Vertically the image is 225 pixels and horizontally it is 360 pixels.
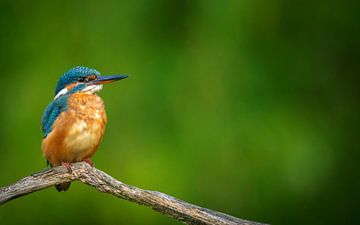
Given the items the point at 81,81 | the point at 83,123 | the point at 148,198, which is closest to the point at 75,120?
the point at 83,123

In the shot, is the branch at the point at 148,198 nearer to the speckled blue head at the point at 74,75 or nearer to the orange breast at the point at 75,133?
the orange breast at the point at 75,133

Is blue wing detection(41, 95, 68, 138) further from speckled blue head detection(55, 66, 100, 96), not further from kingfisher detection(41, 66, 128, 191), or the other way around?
speckled blue head detection(55, 66, 100, 96)

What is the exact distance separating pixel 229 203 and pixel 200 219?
2.27 meters

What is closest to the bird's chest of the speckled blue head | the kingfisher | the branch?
the kingfisher

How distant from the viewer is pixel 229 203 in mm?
6453

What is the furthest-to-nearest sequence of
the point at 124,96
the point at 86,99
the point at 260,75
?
the point at 260,75
the point at 124,96
the point at 86,99

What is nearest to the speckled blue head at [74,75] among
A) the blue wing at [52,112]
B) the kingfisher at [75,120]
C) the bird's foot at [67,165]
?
the kingfisher at [75,120]

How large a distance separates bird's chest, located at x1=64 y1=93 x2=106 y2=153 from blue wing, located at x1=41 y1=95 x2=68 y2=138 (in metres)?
0.05

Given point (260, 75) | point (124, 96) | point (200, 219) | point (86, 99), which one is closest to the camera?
point (200, 219)

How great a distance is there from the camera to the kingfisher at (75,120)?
4695mm

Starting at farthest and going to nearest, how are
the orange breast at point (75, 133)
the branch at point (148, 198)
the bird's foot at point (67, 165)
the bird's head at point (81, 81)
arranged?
the bird's head at point (81, 81), the orange breast at point (75, 133), the bird's foot at point (67, 165), the branch at point (148, 198)

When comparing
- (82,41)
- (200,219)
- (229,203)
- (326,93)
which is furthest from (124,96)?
(200,219)

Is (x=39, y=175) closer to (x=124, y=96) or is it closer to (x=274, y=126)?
(x=124, y=96)

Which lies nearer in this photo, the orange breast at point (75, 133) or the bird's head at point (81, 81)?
the orange breast at point (75, 133)
